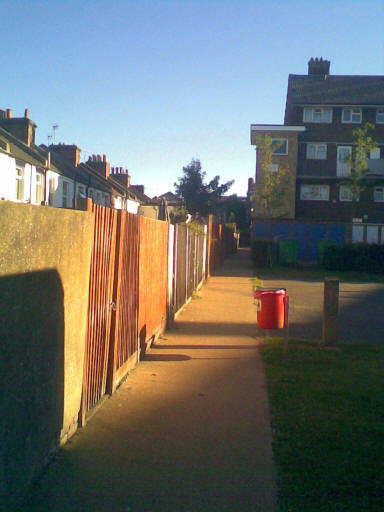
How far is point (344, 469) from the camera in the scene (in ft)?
15.3

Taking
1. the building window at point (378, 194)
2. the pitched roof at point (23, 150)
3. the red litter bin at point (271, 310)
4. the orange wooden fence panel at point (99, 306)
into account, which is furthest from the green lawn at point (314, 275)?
the orange wooden fence panel at point (99, 306)

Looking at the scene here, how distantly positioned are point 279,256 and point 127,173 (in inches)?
733

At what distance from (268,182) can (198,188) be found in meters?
24.3

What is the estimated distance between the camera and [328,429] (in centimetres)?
563

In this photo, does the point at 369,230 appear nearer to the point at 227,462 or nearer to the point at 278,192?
the point at 278,192

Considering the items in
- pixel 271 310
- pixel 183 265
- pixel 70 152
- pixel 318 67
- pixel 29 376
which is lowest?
pixel 271 310

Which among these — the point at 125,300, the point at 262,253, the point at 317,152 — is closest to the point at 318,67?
the point at 317,152

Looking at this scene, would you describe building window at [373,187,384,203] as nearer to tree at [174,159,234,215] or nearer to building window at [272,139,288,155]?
building window at [272,139,288,155]

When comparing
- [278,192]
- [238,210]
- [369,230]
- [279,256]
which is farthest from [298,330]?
[238,210]

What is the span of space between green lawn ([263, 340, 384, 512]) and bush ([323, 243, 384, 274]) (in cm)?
2151

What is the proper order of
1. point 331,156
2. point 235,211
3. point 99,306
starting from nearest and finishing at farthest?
point 99,306 < point 331,156 < point 235,211

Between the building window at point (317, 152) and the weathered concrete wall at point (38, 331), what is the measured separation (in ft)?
130

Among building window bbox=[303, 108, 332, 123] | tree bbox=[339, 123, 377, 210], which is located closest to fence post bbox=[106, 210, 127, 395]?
tree bbox=[339, 123, 377, 210]

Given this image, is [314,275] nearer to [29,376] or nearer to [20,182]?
[20,182]
